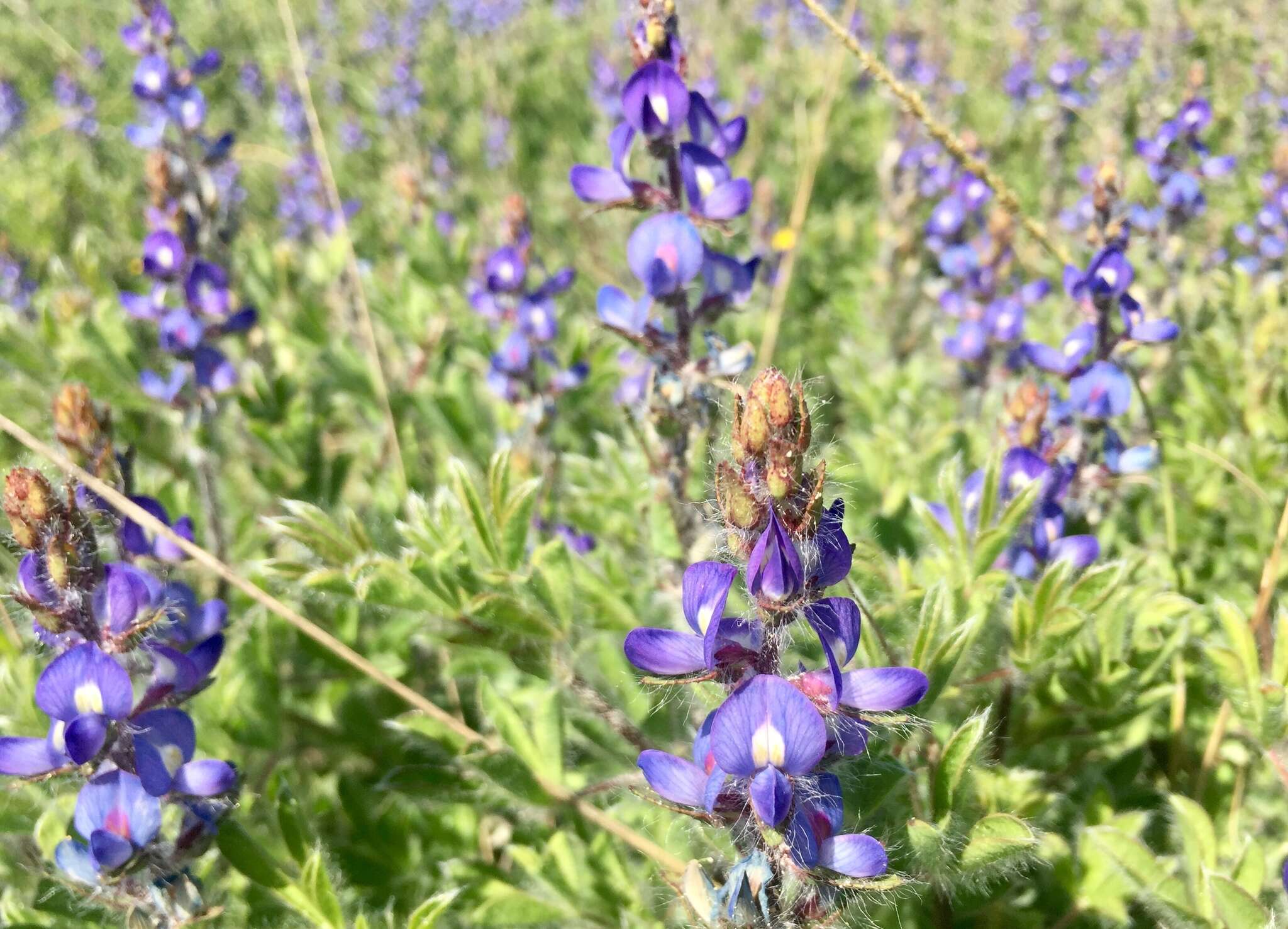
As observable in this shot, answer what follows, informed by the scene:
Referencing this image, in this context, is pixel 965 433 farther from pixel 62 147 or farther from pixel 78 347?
pixel 62 147

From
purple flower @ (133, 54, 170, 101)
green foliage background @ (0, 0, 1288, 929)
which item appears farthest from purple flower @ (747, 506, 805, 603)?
purple flower @ (133, 54, 170, 101)

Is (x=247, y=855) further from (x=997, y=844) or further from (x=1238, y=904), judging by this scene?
(x=1238, y=904)

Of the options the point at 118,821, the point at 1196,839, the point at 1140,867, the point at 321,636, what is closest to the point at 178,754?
the point at 118,821

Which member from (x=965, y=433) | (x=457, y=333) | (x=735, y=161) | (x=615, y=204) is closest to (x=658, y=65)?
(x=615, y=204)

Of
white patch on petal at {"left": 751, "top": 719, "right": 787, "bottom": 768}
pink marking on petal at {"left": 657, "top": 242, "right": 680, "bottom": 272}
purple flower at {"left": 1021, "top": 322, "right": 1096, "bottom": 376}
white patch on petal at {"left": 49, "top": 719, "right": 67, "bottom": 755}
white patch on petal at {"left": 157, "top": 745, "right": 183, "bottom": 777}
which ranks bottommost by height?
white patch on petal at {"left": 157, "top": 745, "right": 183, "bottom": 777}

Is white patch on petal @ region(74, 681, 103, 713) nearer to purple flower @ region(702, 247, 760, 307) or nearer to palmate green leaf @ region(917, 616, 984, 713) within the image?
palmate green leaf @ region(917, 616, 984, 713)

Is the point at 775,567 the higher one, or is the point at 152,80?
the point at 152,80
